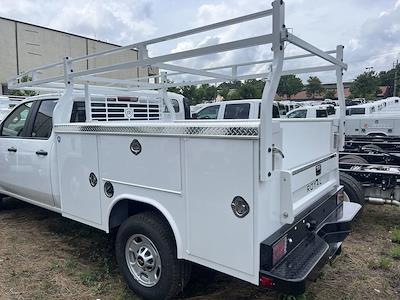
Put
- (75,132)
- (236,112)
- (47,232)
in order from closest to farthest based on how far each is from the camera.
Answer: (75,132)
(47,232)
(236,112)

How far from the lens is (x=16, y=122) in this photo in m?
5.16

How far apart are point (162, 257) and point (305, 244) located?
1.17 m

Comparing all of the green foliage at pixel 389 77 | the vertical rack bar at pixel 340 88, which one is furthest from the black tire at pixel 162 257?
the green foliage at pixel 389 77

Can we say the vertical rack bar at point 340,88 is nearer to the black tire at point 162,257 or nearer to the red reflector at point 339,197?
the red reflector at point 339,197

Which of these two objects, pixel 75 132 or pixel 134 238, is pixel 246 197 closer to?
pixel 134 238

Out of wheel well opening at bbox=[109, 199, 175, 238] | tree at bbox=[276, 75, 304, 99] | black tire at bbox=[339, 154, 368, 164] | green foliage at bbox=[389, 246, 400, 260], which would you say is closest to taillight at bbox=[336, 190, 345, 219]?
green foliage at bbox=[389, 246, 400, 260]

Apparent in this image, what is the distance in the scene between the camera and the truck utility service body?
2.45 m

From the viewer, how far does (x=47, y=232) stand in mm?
5094

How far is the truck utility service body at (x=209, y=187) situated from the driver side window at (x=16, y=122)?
88 centimetres

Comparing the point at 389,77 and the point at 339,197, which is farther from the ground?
the point at 389,77

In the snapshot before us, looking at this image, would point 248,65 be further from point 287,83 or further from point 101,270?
point 287,83

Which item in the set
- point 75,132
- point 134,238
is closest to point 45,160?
point 75,132

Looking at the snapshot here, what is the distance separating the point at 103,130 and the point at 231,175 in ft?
4.92

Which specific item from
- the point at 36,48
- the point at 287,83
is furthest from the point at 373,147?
the point at 36,48
